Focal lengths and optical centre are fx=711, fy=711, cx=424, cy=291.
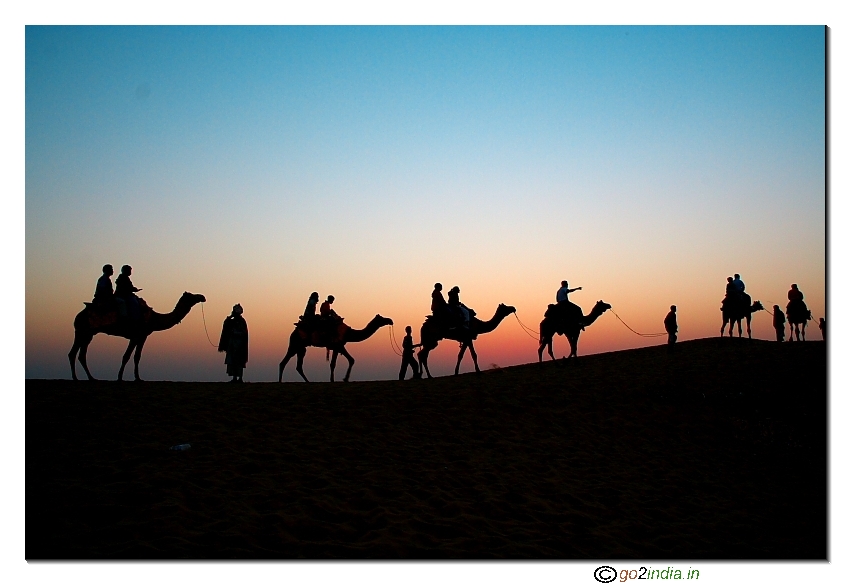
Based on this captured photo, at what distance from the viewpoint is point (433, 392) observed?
16.1 meters

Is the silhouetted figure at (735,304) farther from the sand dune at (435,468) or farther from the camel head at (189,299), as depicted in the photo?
the camel head at (189,299)

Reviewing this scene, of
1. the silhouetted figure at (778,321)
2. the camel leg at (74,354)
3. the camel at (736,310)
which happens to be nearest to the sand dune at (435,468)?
the camel leg at (74,354)

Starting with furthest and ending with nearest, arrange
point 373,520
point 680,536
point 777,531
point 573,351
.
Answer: point 573,351
point 777,531
point 680,536
point 373,520

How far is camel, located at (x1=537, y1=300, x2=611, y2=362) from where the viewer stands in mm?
21516

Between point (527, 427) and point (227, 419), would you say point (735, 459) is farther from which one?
point (227, 419)

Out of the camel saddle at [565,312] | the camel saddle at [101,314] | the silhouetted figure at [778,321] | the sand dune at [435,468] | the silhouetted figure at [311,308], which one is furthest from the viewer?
the silhouetted figure at [778,321]

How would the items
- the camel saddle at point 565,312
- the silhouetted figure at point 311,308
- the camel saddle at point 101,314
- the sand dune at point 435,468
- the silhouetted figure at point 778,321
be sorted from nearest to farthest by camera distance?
the sand dune at point 435,468, the camel saddle at point 101,314, the silhouetted figure at point 311,308, the camel saddle at point 565,312, the silhouetted figure at point 778,321

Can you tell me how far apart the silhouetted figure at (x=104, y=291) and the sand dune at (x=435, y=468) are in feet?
6.07

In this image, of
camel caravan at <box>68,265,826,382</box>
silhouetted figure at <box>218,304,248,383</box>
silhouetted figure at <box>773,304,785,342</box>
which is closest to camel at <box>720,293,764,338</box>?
camel caravan at <box>68,265,826,382</box>

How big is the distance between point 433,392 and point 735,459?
249 inches

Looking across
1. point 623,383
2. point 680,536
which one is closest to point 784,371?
point 623,383

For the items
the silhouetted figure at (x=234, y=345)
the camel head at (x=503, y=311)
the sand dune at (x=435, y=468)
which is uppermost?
the camel head at (x=503, y=311)

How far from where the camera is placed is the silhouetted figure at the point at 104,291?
16125 mm

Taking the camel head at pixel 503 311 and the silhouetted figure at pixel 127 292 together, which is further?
the camel head at pixel 503 311
